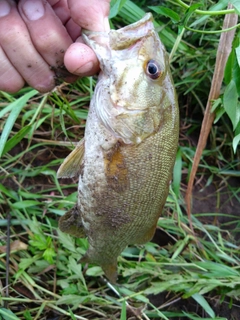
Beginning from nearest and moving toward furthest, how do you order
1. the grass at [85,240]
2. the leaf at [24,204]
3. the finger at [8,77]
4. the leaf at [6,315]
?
the finger at [8,77]
the leaf at [6,315]
the grass at [85,240]
the leaf at [24,204]

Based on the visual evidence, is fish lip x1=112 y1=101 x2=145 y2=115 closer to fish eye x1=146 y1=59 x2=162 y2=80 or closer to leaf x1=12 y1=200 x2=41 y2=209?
fish eye x1=146 y1=59 x2=162 y2=80

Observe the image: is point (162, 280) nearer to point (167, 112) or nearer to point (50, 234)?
point (50, 234)

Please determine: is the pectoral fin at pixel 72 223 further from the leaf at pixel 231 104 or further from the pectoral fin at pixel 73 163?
the leaf at pixel 231 104

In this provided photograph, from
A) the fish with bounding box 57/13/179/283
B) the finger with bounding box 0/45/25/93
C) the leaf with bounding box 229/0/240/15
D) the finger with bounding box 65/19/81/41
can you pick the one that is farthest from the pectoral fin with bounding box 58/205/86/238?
the leaf with bounding box 229/0/240/15

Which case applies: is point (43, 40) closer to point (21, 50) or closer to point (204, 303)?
point (21, 50)

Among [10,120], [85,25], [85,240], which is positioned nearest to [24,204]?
[85,240]

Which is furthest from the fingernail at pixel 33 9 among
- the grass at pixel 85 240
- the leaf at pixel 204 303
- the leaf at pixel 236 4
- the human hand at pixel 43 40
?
the leaf at pixel 204 303
